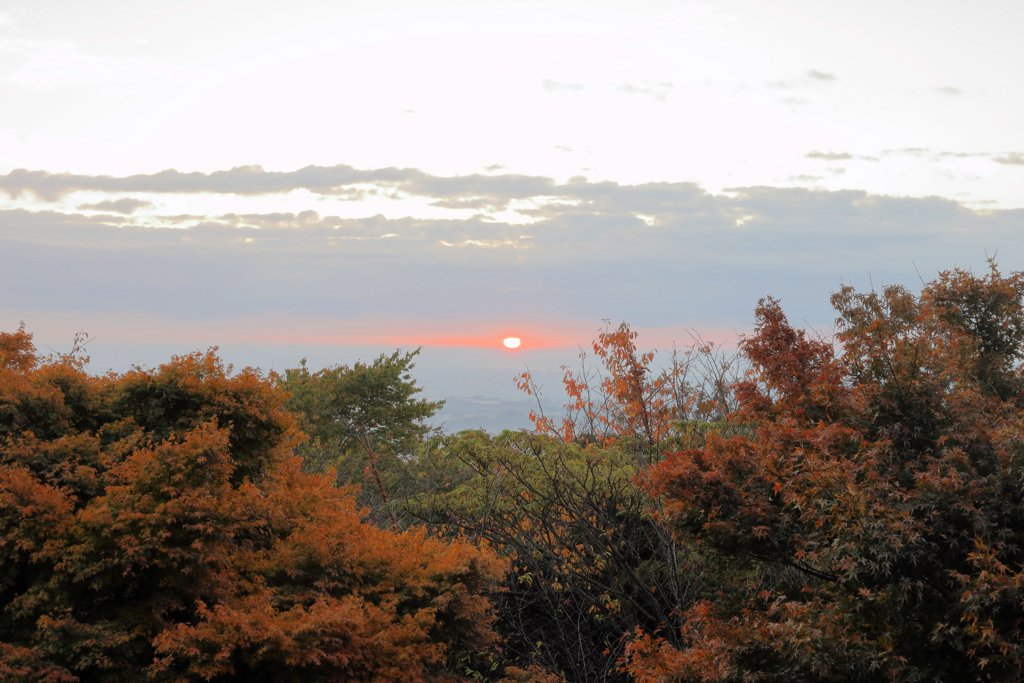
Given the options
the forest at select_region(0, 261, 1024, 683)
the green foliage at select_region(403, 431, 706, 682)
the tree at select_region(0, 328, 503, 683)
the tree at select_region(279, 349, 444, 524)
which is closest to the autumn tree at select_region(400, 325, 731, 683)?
the green foliage at select_region(403, 431, 706, 682)

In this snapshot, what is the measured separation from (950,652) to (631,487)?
6.72m

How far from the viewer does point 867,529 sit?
6.38 meters

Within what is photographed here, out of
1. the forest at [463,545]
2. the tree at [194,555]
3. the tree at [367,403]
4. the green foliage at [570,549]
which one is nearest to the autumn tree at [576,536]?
the green foliage at [570,549]

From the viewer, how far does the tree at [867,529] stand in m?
6.26

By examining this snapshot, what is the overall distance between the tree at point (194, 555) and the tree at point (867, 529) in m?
2.90

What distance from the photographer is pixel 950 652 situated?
6613 mm

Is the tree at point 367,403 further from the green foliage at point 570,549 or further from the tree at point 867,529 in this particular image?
the tree at point 867,529

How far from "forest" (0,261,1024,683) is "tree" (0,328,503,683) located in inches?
1.1

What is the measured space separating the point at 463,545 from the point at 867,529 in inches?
210

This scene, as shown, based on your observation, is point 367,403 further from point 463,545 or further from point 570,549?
point 463,545

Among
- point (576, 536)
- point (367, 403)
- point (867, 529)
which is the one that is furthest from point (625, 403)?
point (367, 403)

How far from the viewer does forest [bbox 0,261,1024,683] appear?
21.4 ft

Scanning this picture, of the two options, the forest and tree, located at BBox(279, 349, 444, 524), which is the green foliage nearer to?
the forest

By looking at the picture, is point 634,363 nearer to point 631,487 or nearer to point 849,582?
point 631,487
